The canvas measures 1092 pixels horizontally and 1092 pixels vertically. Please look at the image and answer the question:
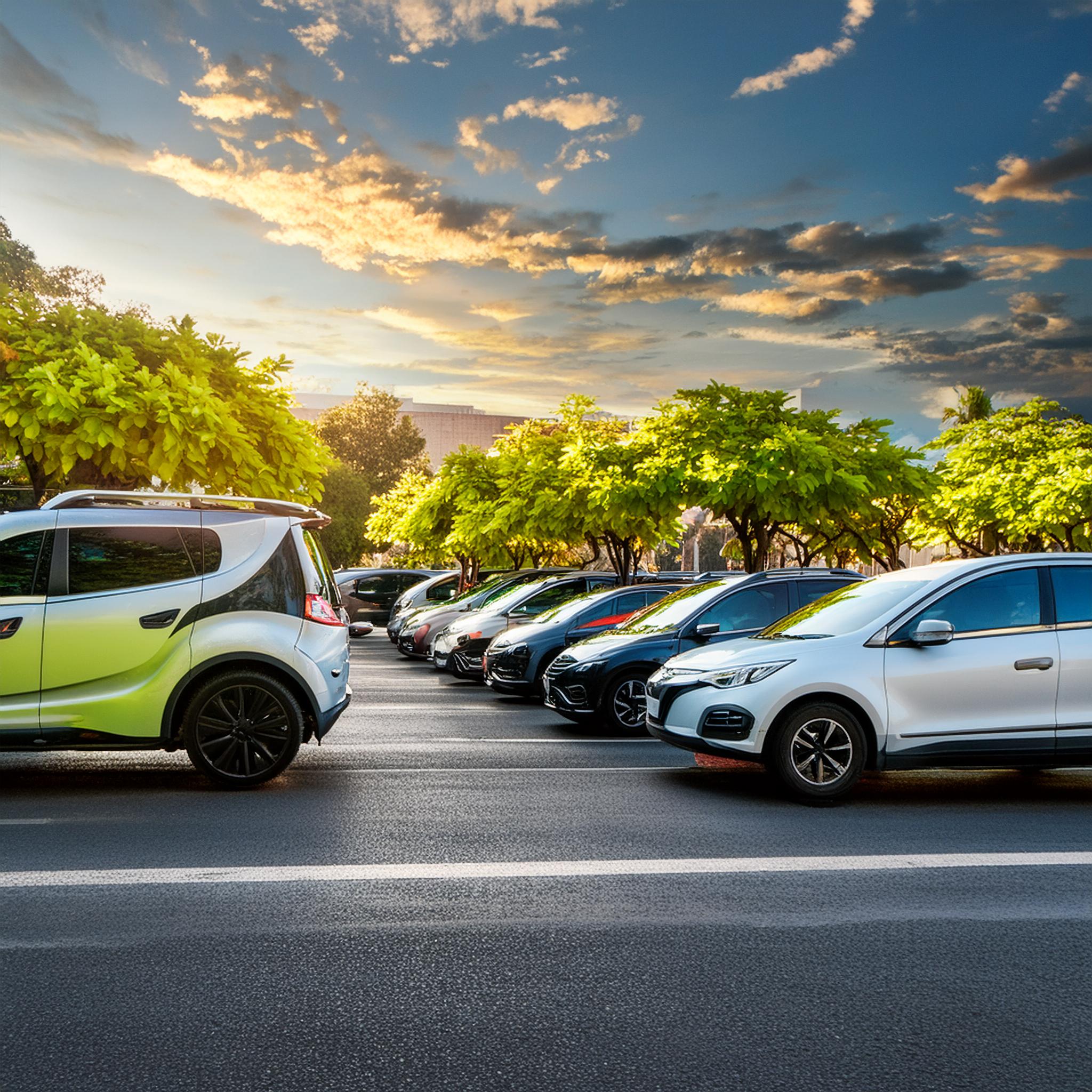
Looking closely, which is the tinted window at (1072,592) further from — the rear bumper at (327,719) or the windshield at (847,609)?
the rear bumper at (327,719)

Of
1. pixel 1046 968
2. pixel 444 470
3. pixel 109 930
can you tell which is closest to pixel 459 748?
pixel 109 930

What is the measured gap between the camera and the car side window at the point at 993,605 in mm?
8141

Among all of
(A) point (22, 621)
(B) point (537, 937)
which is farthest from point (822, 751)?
(A) point (22, 621)

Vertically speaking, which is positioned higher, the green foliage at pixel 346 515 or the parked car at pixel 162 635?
the green foliage at pixel 346 515

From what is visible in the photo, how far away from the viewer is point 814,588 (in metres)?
11.9

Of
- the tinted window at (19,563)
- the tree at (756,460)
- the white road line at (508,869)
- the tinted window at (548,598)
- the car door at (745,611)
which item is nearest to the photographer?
the white road line at (508,869)

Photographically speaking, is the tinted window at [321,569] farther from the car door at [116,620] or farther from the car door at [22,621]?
the car door at [22,621]

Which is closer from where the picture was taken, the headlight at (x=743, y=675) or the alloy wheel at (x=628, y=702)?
the headlight at (x=743, y=675)

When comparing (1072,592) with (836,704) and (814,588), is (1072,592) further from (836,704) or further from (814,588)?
(814,588)

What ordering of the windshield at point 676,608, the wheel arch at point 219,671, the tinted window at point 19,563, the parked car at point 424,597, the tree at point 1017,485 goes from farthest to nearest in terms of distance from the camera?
the tree at point 1017,485, the parked car at point 424,597, the windshield at point 676,608, the wheel arch at point 219,671, the tinted window at point 19,563

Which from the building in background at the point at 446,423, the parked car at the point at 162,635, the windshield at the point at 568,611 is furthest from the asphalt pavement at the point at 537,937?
the building in background at the point at 446,423

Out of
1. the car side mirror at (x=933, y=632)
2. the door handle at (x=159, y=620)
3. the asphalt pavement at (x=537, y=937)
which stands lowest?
the asphalt pavement at (x=537, y=937)

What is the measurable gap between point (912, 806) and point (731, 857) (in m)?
2.24

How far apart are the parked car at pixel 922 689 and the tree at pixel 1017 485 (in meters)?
22.4
